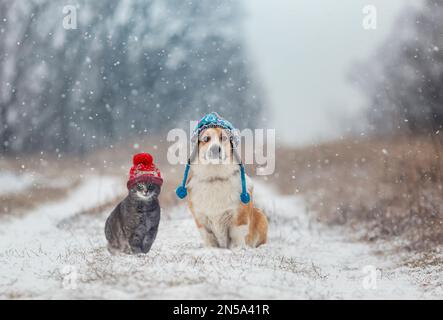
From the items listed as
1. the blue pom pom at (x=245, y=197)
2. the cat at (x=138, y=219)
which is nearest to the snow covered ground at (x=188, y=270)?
the cat at (x=138, y=219)

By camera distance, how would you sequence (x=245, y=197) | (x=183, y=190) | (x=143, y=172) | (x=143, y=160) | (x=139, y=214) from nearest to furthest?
1. (x=139, y=214)
2. (x=143, y=172)
3. (x=143, y=160)
4. (x=245, y=197)
5. (x=183, y=190)

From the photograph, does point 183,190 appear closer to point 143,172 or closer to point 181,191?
point 181,191

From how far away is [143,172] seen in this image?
5367 millimetres

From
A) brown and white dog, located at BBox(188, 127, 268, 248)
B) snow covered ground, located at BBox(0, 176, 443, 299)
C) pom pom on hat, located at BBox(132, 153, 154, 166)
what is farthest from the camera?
brown and white dog, located at BBox(188, 127, 268, 248)

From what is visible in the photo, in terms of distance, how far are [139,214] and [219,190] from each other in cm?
101

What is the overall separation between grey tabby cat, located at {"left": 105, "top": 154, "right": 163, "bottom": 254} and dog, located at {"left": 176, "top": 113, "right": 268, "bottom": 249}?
58 centimetres

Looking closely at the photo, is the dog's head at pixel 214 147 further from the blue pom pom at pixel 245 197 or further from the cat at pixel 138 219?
the cat at pixel 138 219

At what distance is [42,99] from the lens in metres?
10.7

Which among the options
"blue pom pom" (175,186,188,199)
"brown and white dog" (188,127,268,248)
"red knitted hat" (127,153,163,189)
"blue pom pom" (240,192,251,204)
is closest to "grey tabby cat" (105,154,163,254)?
"red knitted hat" (127,153,163,189)

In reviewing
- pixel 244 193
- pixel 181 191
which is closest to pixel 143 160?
pixel 181 191

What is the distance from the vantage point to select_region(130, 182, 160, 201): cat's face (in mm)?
5270

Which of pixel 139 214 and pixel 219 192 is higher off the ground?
pixel 219 192

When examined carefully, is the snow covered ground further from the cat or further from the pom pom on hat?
the pom pom on hat
